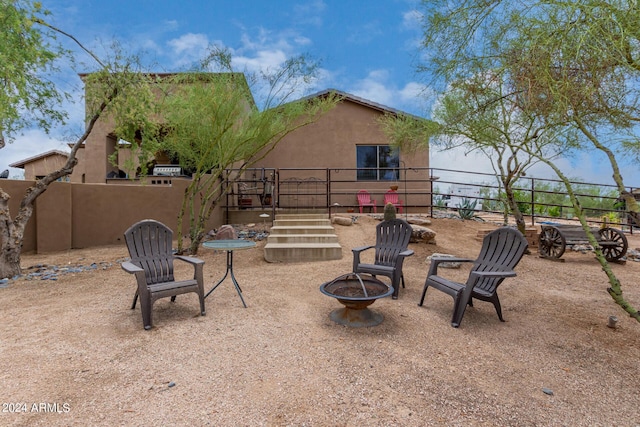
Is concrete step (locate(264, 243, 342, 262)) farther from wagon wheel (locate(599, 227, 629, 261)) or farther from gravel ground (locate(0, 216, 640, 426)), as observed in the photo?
wagon wheel (locate(599, 227, 629, 261))

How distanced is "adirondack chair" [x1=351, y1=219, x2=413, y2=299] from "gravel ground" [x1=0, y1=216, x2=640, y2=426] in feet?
1.31

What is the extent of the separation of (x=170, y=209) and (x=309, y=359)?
7.28 metres

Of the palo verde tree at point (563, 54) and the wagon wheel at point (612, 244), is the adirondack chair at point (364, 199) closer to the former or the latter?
the wagon wheel at point (612, 244)

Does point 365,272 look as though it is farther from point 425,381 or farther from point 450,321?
point 425,381

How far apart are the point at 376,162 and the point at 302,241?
567cm

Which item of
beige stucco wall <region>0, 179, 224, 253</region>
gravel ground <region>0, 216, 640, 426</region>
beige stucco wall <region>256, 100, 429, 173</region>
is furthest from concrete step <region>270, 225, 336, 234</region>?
beige stucco wall <region>256, 100, 429, 173</region>

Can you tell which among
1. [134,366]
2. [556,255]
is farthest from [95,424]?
[556,255]

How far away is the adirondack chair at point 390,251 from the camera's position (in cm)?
409

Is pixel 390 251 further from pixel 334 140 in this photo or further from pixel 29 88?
pixel 334 140

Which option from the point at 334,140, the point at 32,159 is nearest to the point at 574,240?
the point at 334,140

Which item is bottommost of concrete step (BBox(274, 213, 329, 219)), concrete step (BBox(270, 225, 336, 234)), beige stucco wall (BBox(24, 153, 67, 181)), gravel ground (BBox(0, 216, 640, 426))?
gravel ground (BBox(0, 216, 640, 426))

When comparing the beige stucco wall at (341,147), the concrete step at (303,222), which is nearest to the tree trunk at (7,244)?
the concrete step at (303,222)

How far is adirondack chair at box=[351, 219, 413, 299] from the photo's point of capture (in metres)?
4.09

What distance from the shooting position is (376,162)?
36.6ft
